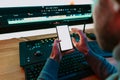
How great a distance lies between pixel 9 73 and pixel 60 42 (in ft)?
0.92

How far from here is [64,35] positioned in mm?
973

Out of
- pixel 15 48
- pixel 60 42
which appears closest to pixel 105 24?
pixel 60 42

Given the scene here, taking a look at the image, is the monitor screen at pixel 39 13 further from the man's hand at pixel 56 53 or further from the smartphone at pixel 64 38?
the man's hand at pixel 56 53

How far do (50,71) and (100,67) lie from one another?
0.23 metres

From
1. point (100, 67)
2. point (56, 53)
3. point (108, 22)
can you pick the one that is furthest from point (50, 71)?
point (108, 22)

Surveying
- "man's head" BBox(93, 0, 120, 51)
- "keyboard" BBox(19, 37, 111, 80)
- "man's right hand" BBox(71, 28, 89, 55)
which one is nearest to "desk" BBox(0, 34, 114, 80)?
"keyboard" BBox(19, 37, 111, 80)

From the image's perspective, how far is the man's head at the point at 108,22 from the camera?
0.41m

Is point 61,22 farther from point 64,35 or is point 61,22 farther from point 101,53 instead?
point 101,53

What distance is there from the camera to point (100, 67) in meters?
0.85

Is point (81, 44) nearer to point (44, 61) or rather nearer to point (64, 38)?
point (64, 38)

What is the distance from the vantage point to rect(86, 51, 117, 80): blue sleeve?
833mm

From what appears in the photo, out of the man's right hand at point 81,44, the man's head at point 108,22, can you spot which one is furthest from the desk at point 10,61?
the man's head at point 108,22

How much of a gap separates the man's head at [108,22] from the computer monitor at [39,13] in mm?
538

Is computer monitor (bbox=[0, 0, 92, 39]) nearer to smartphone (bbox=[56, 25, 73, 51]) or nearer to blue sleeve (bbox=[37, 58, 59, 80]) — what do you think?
smartphone (bbox=[56, 25, 73, 51])
